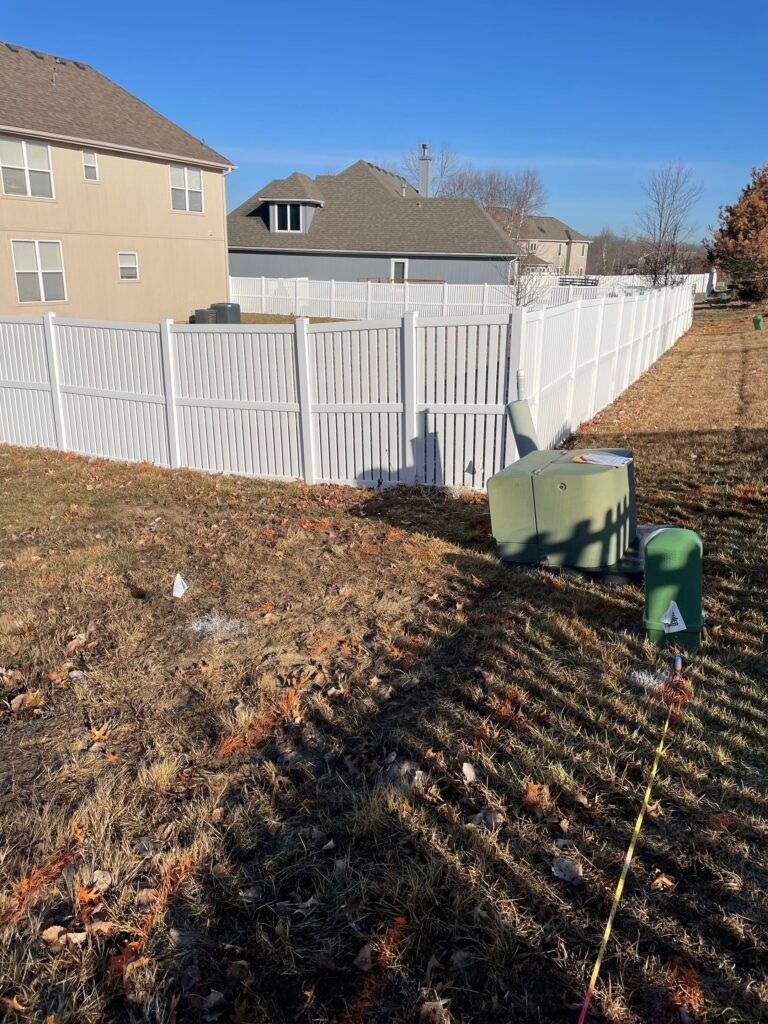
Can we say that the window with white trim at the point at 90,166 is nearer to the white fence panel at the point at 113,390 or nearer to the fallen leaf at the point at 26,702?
the white fence panel at the point at 113,390

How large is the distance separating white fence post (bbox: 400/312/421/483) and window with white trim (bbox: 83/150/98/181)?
61.5ft

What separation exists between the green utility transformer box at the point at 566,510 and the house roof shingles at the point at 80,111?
19.9 metres

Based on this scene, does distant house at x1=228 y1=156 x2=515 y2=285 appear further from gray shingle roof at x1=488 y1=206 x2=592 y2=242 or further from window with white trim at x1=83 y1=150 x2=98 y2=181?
gray shingle roof at x1=488 y1=206 x2=592 y2=242

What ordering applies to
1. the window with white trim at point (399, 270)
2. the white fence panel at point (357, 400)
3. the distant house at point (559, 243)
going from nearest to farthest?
the white fence panel at point (357, 400)
the window with white trim at point (399, 270)
the distant house at point (559, 243)

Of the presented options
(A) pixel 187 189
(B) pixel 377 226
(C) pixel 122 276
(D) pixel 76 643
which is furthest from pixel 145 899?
(B) pixel 377 226

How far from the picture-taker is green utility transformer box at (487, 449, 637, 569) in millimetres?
5312

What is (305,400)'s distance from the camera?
848 cm

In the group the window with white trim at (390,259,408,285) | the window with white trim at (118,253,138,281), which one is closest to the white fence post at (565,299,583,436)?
the window with white trim at (118,253,138,281)

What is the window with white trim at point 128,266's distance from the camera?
23812 mm

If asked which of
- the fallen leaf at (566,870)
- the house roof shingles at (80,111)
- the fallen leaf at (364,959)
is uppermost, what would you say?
the house roof shingles at (80,111)

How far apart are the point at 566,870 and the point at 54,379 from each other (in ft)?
31.4

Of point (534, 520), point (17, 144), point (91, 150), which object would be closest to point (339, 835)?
point (534, 520)

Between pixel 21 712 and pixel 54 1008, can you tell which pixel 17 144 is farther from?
pixel 54 1008

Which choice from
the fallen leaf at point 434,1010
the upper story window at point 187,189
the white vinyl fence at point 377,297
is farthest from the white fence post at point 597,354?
the upper story window at point 187,189
